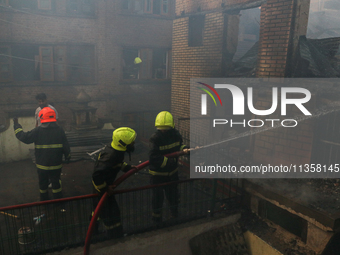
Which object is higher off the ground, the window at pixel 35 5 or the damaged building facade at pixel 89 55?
the window at pixel 35 5

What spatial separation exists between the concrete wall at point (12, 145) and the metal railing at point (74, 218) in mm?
3895

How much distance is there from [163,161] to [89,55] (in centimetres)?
1053

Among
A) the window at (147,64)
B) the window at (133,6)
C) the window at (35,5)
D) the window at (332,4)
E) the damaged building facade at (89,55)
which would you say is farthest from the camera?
the window at (332,4)

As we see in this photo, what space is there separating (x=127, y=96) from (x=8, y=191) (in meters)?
8.68

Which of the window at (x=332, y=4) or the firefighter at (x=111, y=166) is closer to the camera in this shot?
the firefighter at (x=111, y=166)

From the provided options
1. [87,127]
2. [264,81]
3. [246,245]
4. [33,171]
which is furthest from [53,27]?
[246,245]

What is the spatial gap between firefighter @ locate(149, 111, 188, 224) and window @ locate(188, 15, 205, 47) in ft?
17.9

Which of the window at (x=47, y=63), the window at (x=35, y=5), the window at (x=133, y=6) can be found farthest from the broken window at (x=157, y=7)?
the window at (x=35, y=5)

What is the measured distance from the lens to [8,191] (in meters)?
6.28

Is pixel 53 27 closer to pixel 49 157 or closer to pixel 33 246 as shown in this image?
pixel 49 157

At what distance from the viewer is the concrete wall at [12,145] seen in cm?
829

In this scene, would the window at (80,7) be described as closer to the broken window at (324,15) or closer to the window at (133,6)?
the window at (133,6)

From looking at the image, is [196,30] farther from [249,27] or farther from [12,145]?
[249,27]

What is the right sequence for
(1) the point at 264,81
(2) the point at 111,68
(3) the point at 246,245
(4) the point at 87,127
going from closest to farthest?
(3) the point at 246,245, (1) the point at 264,81, (4) the point at 87,127, (2) the point at 111,68
